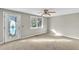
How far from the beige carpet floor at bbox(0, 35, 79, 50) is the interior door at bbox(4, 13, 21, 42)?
0.40 feet

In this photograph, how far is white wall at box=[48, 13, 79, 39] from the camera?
7.54ft

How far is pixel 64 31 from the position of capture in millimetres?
2412

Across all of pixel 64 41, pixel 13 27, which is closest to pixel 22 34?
pixel 13 27

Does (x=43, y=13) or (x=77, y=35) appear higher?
(x=43, y=13)

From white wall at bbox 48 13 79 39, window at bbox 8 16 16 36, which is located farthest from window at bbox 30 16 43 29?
window at bbox 8 16 16 36

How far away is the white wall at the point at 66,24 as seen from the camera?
7.54ft

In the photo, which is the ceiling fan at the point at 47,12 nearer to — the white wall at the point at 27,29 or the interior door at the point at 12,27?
the white wall at the point at 27,29

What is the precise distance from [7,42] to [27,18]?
0.64 m

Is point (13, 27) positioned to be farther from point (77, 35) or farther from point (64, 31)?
point (77, 35)

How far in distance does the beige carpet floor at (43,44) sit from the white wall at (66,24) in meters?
0.13

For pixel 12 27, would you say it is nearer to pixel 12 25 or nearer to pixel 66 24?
pixel 12 25

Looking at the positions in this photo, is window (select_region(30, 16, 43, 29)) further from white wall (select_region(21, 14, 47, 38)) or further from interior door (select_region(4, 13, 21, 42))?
interior door (select_region(4, 13, 21, 42))

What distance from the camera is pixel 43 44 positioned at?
2338 mm
